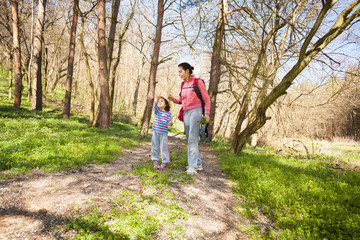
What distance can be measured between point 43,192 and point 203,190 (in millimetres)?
2744

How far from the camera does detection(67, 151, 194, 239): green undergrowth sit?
2.13m

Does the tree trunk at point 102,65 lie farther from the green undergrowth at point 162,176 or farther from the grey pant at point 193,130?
the grey pant at point 193,130

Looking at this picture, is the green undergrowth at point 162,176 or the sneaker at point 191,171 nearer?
the green undergrowth at point 162,176

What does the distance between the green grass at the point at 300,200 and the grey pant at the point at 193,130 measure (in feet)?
3.76

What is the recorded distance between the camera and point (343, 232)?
96.7 inches

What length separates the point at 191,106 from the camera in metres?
4.34

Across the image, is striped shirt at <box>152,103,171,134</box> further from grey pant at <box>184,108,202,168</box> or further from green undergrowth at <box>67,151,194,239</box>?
green undergrowth at <box>67,151,194,239</box>

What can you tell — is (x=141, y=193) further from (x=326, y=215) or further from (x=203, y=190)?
(x=326, y=215)

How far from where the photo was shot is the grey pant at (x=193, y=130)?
4.32 metres

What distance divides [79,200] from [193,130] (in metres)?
2.60

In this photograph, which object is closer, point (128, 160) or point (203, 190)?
point (203, 190)

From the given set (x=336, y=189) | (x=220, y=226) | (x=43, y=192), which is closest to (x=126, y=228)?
(x=220, y=226)

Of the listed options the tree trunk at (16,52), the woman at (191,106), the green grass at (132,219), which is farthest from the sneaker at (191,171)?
the tree trunk at (16,52)

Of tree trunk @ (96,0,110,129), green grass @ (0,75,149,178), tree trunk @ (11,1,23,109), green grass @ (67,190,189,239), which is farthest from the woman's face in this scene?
tree trunk @ (11,1,23,109)
